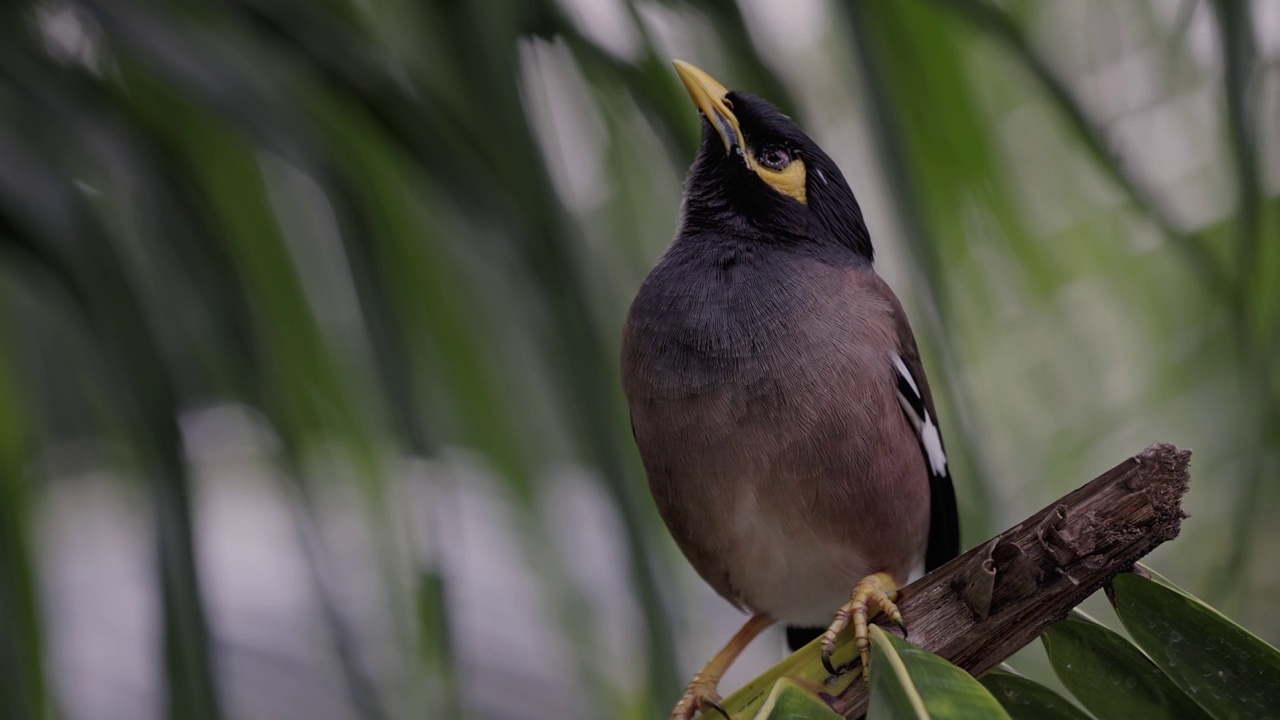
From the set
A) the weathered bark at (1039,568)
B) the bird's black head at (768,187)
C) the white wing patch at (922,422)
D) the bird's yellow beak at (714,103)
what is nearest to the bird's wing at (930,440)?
the white wing patch at (922,422)

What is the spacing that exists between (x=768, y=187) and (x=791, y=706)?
671 mm

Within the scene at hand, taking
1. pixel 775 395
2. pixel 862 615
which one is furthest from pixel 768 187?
pixel 862 615

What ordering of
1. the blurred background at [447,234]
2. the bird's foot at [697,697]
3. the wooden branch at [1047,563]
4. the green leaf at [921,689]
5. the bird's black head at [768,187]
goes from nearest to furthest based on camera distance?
the green leaf at [921,689]
the wooden branch at [1047,563]
the blurred background at [447,234]
the bird's foot at [697,697]
the bird's black head at [768,187]

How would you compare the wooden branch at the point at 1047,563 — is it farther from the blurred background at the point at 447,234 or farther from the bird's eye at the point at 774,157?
the bird's eye at the point at 774,157

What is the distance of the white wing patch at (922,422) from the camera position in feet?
3.59

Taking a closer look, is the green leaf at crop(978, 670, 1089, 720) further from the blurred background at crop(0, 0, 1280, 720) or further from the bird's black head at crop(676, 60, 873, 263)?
the bird's black head at crop(676, 60, 873, 263)

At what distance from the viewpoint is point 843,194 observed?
1209mm

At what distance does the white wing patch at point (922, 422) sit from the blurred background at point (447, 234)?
100 mm

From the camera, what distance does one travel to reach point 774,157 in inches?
47.5

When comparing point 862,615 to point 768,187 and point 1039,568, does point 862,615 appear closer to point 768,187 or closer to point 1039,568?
point 1039,568

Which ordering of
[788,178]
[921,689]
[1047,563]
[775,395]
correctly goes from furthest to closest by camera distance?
[788,178]
[775,395]
[1047,563]
[921,689]

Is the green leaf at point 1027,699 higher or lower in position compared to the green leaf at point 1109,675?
lower

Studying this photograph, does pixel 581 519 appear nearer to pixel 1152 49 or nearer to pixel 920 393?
pixel 920 393

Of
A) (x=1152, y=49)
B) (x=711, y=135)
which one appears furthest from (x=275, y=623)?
(x=1152, y=49)
